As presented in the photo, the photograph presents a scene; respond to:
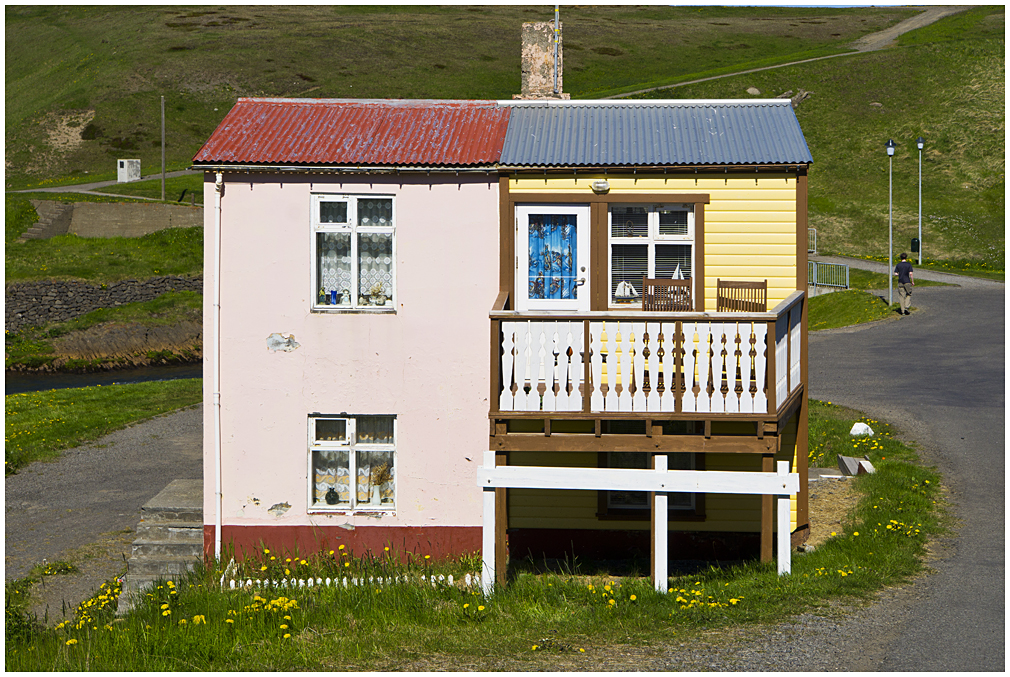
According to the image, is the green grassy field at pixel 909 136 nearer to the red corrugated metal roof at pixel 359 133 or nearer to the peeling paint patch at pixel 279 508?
the red corrugated metal roof at pixel 359 133

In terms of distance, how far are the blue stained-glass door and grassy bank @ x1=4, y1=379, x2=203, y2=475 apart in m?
13.6

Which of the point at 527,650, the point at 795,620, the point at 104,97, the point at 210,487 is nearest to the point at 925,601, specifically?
the point at 795,620

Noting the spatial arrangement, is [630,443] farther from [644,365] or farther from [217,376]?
[217,376]

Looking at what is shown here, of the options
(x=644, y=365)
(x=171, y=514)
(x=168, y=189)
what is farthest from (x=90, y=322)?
(x=644, y=365)

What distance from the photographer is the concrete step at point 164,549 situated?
14172mm

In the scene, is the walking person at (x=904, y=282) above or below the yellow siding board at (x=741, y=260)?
above

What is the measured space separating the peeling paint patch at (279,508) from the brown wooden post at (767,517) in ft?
21.5

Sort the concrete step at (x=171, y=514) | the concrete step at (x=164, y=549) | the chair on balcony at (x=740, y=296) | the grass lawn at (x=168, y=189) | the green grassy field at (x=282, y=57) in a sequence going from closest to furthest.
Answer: the chair on balcony at (x=740, y=296), the concrete step at (x=164, y=549), the concrete step at (x=171, y=514), the grass lawn at (x=168, y=189), the green grassy field at (x=282, y=57)

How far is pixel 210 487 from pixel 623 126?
8.01m

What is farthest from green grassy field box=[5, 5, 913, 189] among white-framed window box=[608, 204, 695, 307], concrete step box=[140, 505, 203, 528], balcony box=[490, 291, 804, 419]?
balcony box=[490, 291, 804, 419]

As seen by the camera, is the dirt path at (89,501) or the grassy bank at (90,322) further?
the grassy bank at (90,322)

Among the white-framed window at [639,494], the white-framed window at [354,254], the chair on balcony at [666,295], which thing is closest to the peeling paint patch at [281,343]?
the white-framed window at [354,254]

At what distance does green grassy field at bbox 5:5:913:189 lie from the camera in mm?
83500

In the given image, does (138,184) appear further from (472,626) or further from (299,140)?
(472,626)
